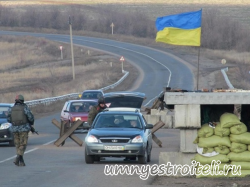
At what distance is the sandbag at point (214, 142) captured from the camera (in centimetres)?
1513

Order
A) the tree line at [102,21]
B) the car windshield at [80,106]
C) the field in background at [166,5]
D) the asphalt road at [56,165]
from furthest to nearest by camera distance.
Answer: the field in background at [166,5], the tree line at [102,21], the car windshield at [80,106], the asphalt road at [56,165]

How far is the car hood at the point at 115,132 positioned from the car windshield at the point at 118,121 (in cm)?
41

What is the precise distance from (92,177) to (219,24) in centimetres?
9786

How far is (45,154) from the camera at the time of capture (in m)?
21.5

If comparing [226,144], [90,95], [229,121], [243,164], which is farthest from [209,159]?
[90,95]

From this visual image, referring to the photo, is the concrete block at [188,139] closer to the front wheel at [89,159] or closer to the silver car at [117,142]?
the silver car at [117,142]

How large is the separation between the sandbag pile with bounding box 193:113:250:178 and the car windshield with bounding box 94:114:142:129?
4.42 metres

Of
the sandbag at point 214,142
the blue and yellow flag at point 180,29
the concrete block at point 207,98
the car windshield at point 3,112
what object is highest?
the blue and yellow flag at point 180,29

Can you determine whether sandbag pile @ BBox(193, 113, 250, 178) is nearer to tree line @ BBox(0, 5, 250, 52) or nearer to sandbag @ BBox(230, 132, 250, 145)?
sandbag @ BBox(230, 132, 250, 145)

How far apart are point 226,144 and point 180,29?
A: 150 inches

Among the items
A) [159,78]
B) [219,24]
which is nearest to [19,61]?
[159,78]

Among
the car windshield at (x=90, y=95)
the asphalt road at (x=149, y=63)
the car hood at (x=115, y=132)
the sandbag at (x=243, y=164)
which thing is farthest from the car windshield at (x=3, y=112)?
the asphalt road at (x=149, y=63)

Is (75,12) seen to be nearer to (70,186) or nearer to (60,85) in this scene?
(60,85)

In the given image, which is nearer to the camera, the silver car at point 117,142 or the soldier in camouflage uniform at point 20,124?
the soldier in camouflage uniform at point 20,124
